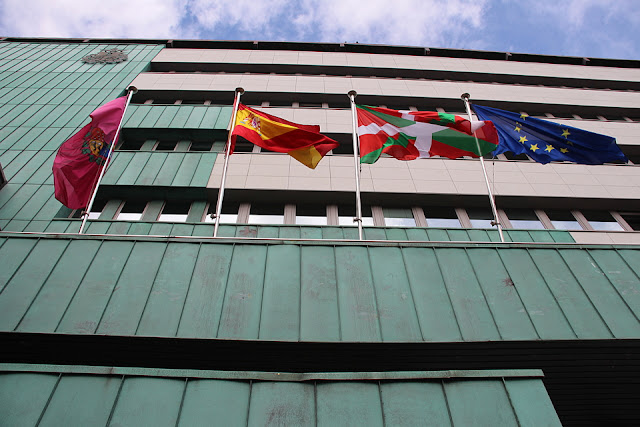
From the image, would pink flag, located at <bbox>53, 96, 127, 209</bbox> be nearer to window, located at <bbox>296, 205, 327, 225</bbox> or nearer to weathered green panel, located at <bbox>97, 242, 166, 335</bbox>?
weathered green panel, located at <bbox>97, 242, 166, 335</bbox>

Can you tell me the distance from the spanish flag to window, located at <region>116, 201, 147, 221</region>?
20.4 ft

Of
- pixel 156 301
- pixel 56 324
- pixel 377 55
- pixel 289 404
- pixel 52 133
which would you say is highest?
pixel 377 55

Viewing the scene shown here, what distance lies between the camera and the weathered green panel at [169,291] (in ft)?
Answer: 23.5

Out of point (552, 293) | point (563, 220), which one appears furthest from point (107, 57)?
point (563, 220)

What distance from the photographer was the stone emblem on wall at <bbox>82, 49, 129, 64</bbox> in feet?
74.1

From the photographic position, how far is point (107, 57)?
23031mm

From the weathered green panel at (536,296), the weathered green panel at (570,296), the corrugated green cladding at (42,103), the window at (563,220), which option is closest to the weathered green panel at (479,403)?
the weathered green panel at (536,296)

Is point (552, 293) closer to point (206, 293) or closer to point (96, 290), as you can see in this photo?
point (206, 293)

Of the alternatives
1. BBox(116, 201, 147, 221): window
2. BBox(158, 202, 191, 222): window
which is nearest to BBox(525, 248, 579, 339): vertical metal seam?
BBox(158, 202, 191, 222): window

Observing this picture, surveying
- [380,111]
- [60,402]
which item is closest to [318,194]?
[380,111]

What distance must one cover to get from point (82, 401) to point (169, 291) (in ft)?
8.29

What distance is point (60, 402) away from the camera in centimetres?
568

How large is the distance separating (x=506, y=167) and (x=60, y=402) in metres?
17.7

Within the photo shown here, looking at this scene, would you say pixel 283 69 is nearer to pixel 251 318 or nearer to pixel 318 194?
pixel 318 194
